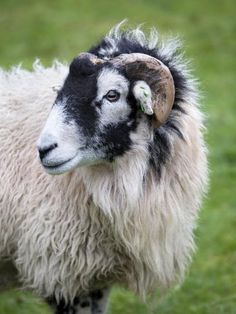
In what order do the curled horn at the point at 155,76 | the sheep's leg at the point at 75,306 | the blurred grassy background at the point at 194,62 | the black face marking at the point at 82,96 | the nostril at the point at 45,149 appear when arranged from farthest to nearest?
the blurred grassy background at the point at 194,62, the sheep's leg at the point at 75,306, the curled horn at the point at 155,76, the black face marking at the point at 82,96, the nostril at the point at 45,149

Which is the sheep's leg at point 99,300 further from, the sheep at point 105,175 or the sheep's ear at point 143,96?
the sheep's ear at point 143,96

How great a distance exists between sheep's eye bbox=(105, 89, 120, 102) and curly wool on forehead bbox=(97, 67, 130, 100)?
0.05 feet

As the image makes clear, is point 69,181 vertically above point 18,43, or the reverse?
point 18,43

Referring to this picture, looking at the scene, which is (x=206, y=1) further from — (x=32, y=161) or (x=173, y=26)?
(x=32, y=161)

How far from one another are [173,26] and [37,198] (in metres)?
10.6

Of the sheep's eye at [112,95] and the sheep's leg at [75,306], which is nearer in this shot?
the sheep's eye at [112,95]

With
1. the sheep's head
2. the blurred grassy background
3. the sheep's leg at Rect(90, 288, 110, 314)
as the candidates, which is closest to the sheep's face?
the sheep's head

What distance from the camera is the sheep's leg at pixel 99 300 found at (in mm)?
5332

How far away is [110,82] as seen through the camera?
4.62 m

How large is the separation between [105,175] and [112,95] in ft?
1.56

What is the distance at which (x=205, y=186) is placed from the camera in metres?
5.25


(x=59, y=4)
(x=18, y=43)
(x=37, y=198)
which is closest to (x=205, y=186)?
(x=37, y=198)

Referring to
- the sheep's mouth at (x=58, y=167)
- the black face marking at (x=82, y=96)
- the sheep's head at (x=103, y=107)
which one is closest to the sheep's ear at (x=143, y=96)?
the sheep's head at (x=103, y=107)

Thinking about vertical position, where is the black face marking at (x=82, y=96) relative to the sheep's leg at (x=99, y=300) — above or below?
above
